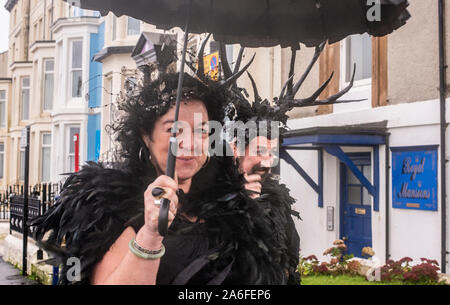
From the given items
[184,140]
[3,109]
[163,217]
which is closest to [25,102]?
[3,109]

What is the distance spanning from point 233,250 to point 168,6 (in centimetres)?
122

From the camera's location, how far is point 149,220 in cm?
192

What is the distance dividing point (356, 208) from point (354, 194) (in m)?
0.25

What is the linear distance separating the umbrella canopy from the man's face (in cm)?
61

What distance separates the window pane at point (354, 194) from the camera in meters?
9.26

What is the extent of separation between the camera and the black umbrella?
257 centimetres

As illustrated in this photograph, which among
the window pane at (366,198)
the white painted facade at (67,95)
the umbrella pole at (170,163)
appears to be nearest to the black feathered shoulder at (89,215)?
the umbrella pole at (170,163)

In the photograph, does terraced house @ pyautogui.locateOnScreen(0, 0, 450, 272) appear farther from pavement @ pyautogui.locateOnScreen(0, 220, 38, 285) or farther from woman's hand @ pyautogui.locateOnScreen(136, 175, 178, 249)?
woman's hand @ pyautogui.locateOnScreen(136, 175, 178, 249)

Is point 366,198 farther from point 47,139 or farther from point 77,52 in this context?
point 47,139

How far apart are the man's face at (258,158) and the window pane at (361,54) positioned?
6.35 meters

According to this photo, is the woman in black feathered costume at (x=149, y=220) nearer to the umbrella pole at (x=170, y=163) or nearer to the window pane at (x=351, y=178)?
the umbrella pole at (x=170, y=163)

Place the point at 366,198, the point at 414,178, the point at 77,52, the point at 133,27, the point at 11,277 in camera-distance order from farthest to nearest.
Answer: the point at 77,52 → the point at 133,27 → the point at 366,198 → the point at 11,277 → the point at 414,178

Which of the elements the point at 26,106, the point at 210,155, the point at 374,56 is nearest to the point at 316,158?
the point at 374,56
